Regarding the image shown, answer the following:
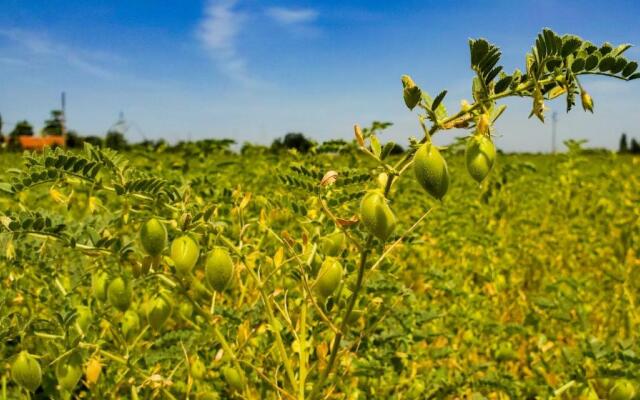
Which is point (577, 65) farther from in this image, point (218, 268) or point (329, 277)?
point (218, 268)

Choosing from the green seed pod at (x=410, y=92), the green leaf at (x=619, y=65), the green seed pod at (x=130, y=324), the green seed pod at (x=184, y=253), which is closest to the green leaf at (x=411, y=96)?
the green seed pod at (x=410, y=92)

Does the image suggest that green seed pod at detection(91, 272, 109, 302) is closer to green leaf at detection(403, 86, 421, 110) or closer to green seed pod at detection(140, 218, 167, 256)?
green seed pod at detection(140, 218, 167, 256)

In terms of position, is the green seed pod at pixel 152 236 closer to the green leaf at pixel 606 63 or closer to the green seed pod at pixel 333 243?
the green seed pod at pixel 333 243

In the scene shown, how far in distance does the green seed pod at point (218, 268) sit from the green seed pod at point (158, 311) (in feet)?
1.11

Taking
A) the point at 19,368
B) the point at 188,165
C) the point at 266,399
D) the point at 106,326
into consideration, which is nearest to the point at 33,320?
the point at 19,368

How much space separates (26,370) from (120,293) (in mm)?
239

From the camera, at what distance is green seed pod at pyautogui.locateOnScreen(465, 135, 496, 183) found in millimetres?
890

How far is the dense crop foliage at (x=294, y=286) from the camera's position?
0.98 m

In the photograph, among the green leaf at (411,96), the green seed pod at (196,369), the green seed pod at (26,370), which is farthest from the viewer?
the green seed pod at (196,369)

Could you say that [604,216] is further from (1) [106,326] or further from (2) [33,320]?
(2) [33,320]

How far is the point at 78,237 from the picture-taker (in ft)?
4.60

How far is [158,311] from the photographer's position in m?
1.38

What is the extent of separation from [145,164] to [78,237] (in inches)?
95.9

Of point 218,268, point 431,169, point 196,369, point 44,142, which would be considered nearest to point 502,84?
point 431,169
